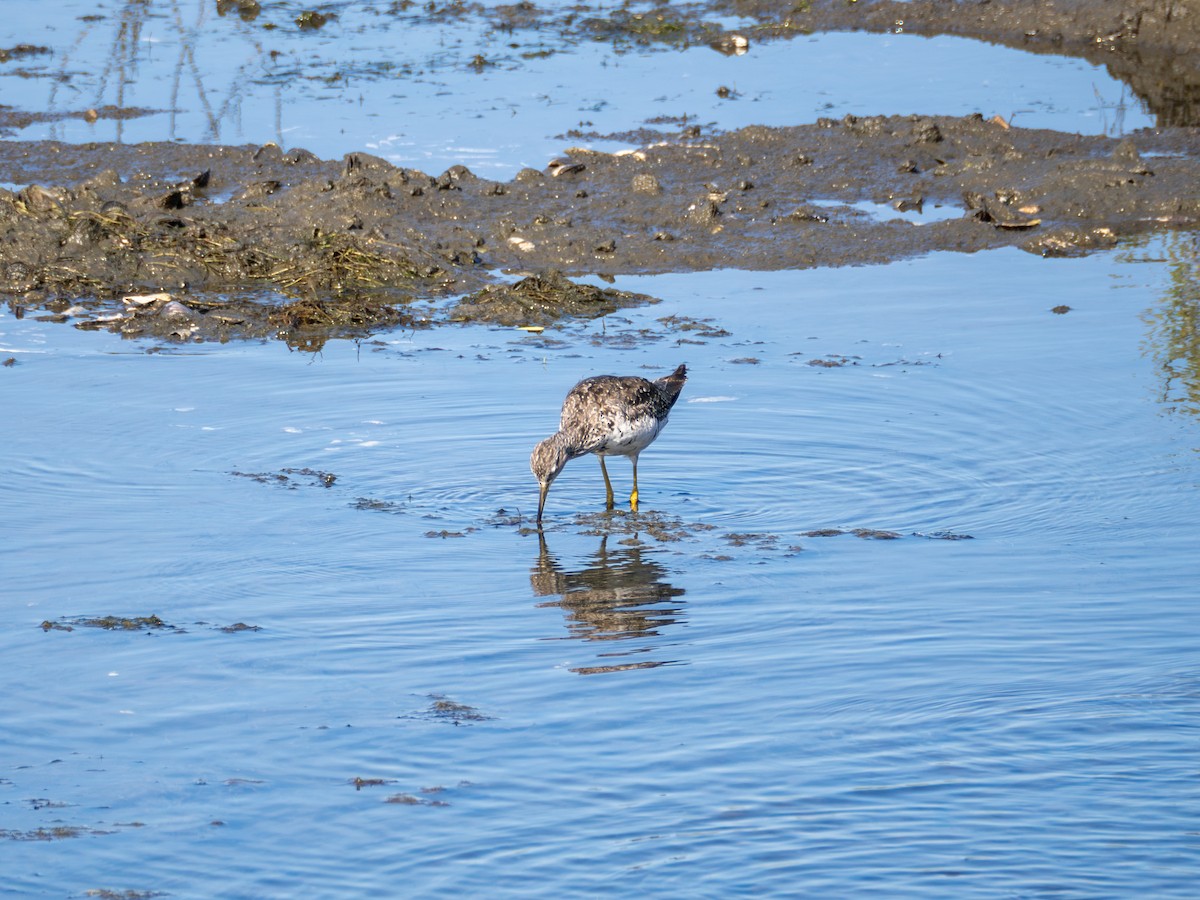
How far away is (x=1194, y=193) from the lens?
14.8 metres

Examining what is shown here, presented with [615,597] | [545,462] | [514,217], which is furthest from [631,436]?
[514,217]

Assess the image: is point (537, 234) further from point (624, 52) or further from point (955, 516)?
point (624, 52)

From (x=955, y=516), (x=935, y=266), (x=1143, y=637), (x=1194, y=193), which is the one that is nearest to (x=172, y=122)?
(x=935, y=266)

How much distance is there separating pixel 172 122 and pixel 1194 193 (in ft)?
34.3

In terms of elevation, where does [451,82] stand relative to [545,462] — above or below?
above

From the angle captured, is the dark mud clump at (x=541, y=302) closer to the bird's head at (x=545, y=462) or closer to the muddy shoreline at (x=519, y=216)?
the muddy shoreline at (x=519, y=216)

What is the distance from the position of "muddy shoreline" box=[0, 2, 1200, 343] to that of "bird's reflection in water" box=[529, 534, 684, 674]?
435cm

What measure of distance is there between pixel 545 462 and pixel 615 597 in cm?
134

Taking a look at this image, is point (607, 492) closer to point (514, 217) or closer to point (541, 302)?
point (541, 302)

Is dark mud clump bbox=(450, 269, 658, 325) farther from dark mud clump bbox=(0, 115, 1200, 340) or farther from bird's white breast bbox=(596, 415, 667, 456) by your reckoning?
bird's white breast bbox=(596, 415, 667, 456)

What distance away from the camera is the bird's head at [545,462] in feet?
30.3

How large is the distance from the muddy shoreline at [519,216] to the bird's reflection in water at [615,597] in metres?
4.35

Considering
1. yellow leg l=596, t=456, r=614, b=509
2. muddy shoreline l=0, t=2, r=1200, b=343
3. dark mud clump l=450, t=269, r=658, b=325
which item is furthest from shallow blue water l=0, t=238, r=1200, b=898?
muddy shoreline l=0, t=2, r=1200, b=343

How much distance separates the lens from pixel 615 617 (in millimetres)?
7859
